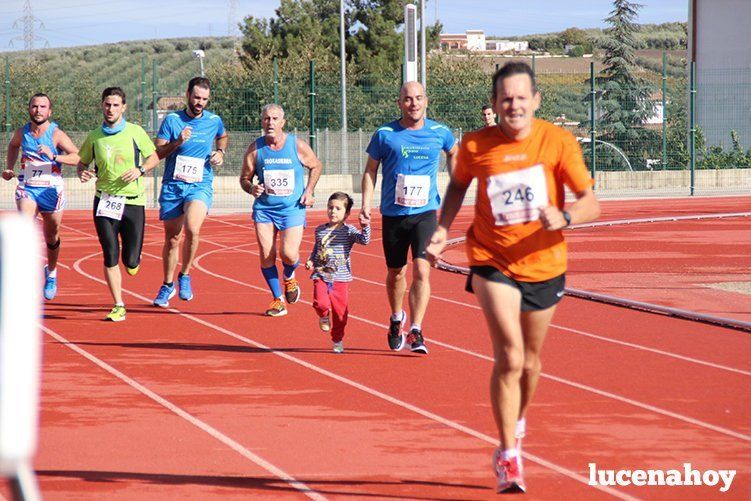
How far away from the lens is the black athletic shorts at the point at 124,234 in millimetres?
11016

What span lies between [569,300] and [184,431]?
20.8 feet

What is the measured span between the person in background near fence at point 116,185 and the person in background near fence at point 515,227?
5915mm

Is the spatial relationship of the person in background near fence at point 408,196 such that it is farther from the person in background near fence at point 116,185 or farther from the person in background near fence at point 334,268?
the person in background near fence at point 116,185

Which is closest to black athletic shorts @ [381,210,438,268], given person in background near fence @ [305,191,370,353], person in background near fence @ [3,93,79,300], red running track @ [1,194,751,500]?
person in background near fence @ [305,191,370,353]

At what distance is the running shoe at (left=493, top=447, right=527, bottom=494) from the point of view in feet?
17.9

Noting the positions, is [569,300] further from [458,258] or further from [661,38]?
[661,38]

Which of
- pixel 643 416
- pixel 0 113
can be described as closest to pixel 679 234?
pixel 643 416

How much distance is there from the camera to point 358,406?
24.9 feet

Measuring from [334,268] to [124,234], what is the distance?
2.71 metres

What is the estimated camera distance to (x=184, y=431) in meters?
6.95

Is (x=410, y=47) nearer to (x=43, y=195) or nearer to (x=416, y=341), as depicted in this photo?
(x=43, y=195)

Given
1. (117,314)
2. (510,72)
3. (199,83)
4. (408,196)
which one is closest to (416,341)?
(408,196)

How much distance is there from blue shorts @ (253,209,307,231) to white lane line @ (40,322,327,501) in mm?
2175

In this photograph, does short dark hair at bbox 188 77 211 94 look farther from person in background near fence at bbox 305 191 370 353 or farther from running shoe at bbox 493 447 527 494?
running shoe at bbox 493 447 527 494
